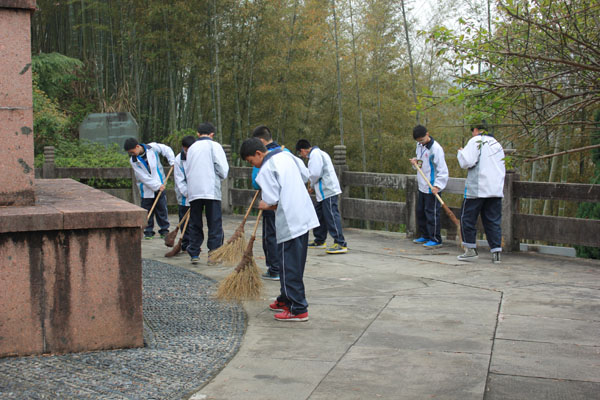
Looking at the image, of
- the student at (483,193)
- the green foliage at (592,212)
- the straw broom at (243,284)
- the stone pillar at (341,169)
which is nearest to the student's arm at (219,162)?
the straw broom at (243,284)

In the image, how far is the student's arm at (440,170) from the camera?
901 centimetres

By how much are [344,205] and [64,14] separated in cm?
1280

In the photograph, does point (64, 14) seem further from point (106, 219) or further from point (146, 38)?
point (106, 219)

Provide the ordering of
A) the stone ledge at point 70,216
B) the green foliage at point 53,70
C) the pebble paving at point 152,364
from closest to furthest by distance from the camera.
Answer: the pebble paving at point 152,364 < the stone ledge at point 70,216 < the green foliage at point 53,70

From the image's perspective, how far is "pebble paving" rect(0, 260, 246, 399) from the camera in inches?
146

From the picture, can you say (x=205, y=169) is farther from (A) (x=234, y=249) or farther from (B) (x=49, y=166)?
(B) (x=49, y=166)

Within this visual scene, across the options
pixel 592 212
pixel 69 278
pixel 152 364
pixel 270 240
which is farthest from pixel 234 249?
pixel 592 212

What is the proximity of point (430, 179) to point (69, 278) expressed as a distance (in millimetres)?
5921

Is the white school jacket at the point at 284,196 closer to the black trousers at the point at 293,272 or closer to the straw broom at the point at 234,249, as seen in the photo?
the black trousers at the point at 293,272

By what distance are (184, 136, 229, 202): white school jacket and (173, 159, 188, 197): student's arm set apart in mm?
1230

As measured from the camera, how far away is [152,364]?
13.7ft

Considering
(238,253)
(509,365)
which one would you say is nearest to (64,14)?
(238,253)

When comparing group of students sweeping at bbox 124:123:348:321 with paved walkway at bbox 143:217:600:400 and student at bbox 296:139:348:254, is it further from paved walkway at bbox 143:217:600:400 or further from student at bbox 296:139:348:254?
paved walkway at bbox 143:217:600:400

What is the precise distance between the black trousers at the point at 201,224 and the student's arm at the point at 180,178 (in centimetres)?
114
